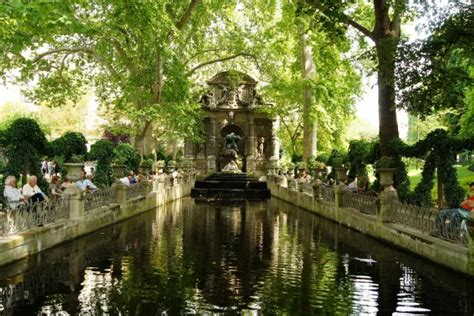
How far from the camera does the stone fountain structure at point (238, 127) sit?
46438 mm

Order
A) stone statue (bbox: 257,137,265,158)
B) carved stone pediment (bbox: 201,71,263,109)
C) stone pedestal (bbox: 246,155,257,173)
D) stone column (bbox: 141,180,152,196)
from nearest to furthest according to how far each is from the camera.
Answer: stone column (bbox: 141,180,152,196)
stone pedestal (bbox: 246,155,257,173)
carved stone pediment (bbox: 201,71,263,109)
stone statue (bbox: 257,137,265,158)

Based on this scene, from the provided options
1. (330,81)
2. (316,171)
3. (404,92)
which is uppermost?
(330,81)

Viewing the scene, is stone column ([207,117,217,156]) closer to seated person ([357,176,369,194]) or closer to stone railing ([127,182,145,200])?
stone railing ([127,182,145,200])

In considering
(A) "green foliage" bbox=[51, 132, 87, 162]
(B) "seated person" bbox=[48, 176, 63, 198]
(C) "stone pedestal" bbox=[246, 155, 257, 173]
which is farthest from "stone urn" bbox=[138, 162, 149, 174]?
(C) "stone pedestal" bbox=[246, 155, 257, 173]

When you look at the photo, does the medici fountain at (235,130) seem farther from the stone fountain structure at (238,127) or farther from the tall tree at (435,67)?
the tall tree at (435,67)

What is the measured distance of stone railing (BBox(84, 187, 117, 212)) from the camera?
15.9m

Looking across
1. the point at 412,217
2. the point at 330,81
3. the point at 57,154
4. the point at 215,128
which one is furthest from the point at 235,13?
the point at 412,217

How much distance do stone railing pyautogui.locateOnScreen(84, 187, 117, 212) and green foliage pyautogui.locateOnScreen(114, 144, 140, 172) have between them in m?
3.08

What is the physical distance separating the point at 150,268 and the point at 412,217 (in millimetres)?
6659

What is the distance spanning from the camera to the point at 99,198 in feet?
56.3

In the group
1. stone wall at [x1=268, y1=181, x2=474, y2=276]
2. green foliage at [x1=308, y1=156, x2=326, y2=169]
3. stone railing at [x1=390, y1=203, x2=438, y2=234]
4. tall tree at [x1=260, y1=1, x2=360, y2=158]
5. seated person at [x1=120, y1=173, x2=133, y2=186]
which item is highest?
tall tree at [x1=260, y1=1, x2=360, y2=158]

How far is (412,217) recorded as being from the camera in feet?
43.8

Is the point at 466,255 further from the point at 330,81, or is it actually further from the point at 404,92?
the point at 330,81

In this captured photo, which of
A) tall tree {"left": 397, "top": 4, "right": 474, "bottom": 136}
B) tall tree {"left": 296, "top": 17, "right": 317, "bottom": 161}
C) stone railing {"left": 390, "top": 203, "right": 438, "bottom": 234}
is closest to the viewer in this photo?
stone railing {"left": 390, "top": 203, "right": 438, "bottom": 234}
